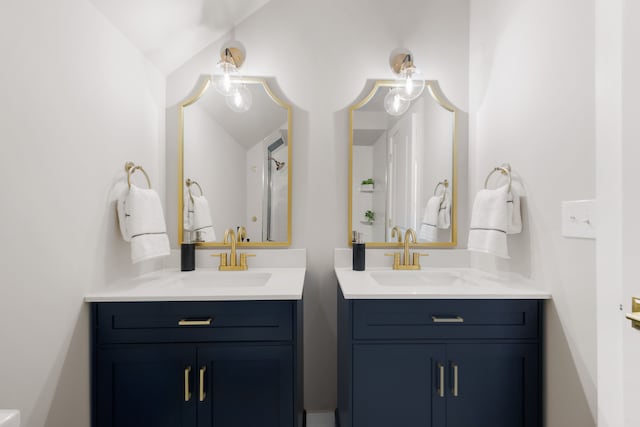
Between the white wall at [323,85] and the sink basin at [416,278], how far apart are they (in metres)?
0.30

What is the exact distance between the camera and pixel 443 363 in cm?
126

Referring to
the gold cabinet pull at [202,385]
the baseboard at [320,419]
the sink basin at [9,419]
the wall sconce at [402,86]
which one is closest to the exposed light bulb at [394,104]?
the wall sconce at [402,86]

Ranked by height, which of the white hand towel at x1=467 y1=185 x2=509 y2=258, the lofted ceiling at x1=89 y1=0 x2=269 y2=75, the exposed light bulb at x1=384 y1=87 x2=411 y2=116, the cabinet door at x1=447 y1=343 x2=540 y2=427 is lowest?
the cabinet door at x1=447 y1=343 x2=540 y2=427

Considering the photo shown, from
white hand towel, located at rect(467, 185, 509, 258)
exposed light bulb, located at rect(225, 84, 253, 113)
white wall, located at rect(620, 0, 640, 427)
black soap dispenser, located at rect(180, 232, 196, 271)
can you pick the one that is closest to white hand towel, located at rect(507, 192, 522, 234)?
white hand towel, located at rect(467, 185, 509, 258)

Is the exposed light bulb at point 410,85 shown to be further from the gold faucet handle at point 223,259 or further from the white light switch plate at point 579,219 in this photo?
the gold faucet handle at point 223,259

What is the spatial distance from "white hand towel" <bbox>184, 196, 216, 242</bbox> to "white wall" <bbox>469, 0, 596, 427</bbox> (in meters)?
1.50

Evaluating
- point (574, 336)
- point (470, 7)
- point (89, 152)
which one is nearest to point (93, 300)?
point (89, 152)

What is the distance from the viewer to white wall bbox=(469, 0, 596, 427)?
1.07m

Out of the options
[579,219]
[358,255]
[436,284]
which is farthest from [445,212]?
[579,219]

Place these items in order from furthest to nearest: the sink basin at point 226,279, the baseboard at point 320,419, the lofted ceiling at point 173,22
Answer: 1. the baseboard at point 320,419
2. the sink basin at point 226,279
3. the lofted ceiling at point 173,22

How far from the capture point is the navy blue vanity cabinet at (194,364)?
1247mm

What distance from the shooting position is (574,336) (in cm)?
113

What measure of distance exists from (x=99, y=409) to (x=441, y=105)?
2.12 meters

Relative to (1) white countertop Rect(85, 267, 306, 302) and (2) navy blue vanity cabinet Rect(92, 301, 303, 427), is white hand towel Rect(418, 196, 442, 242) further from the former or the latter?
(2) navy blue vanity cabinet Rect(92, 301, 303, 427)
